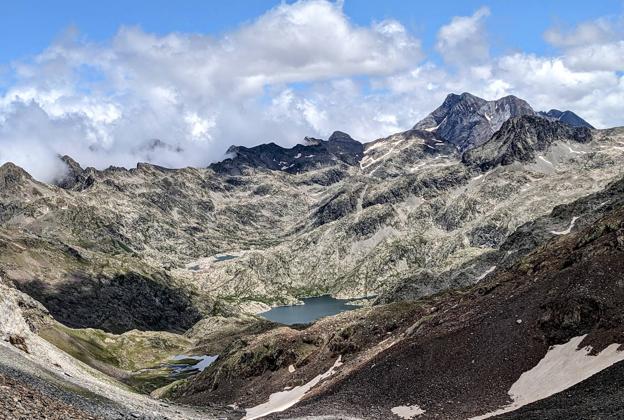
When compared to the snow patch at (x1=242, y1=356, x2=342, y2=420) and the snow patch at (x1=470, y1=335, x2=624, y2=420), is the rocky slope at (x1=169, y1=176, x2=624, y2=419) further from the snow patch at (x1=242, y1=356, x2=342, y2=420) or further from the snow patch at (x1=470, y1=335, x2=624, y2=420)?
the snow patch at (x1=242, y1=356, x2=342, y2=420)

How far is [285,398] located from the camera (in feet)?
285

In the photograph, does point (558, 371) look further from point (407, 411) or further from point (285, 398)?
point (285, 398)

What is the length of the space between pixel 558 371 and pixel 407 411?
16047mm

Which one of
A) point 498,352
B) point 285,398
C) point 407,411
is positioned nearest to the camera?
point 407,411

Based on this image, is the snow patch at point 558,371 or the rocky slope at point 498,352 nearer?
the snow patch at point 558,371

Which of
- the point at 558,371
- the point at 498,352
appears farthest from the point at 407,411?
the point at 558,371

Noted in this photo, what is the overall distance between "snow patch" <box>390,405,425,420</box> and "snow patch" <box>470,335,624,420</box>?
7.20 metres

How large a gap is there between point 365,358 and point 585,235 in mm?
38756

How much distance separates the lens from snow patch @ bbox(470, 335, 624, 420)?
54938 millimetres

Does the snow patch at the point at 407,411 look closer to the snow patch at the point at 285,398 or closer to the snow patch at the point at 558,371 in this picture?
the snow patch at the point at 558,371

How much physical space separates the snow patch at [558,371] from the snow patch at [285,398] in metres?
32.7

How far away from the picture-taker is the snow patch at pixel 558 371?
180 ft

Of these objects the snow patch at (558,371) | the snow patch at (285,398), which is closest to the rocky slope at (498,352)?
the snow patch at (558,371)

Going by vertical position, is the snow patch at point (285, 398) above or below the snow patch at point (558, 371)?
below
